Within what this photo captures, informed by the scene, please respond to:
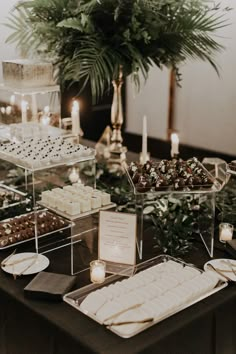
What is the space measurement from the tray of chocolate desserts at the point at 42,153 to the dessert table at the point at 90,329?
0.43 m

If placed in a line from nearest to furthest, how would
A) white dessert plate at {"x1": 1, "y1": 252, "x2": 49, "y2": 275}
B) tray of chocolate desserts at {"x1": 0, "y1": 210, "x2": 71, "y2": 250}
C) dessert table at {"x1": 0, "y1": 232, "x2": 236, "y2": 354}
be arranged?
dessert table at {"x1": 0, "y1": 232, "x2": 236, "y2": 354}
white dessert plate at {"x1": 1, "y1": 252, "x2": 49, "y2": 275}
tray of chocolate desserts at {"x1": 0, "y1": 210, "x2": 71, "y2": 250}

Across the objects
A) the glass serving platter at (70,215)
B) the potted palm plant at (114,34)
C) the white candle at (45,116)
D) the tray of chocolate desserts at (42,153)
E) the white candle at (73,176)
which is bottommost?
the glass serving platter at (70,215)

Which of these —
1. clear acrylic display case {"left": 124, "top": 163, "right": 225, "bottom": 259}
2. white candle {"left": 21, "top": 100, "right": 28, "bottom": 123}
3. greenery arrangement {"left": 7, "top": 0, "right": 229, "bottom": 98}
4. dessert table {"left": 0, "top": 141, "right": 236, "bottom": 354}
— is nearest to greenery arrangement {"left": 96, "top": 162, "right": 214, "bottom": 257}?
clear acrylic display case {"left": 124, "top": 163, "right": 225, "bottom": 259}

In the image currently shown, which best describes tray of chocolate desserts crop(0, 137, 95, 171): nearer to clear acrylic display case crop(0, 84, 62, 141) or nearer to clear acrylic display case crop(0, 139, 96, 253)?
clear acrylic display case crop(0, 139, 96, 253)

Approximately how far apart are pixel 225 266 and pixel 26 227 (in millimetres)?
855

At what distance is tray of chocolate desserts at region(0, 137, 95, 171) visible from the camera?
208 cm

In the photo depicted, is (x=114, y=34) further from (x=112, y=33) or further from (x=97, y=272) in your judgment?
(x=97, y=272)

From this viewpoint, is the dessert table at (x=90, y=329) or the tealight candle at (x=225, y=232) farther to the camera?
the tealight candle at (x=225, y=232)

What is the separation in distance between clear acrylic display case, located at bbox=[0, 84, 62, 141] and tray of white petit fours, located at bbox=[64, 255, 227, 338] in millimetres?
965

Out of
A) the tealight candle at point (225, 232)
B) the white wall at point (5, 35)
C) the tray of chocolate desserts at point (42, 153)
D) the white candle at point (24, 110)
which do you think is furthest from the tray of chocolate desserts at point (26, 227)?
the white wall at point (5, 35)

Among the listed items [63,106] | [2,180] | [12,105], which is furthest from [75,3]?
[63,106]

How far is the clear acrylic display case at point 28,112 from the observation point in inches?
98.5

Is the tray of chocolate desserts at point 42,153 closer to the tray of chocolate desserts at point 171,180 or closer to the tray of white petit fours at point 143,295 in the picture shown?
the tray of chocolate desserts at point 171,180

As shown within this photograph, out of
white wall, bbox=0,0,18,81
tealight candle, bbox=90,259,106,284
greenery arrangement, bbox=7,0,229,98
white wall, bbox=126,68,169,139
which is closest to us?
tealight candle, bbox=90,259,106,284
